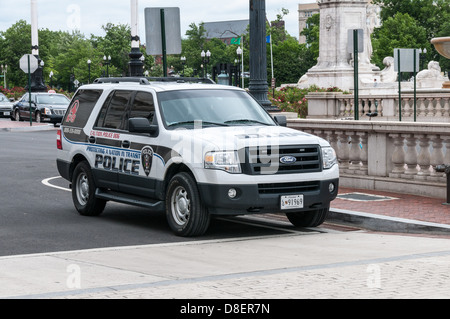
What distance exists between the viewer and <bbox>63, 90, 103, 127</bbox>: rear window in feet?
43.9

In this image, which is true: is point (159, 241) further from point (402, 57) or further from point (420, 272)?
point (402, 57)

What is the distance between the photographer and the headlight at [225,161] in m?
10.7

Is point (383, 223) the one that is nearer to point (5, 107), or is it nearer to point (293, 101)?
point (293, 101)

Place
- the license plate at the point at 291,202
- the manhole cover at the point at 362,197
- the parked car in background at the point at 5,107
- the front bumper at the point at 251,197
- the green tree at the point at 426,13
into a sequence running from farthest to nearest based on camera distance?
1. the green tree at the point at 426,13
2. the parked car in background at the point at 5,107
3. the manhole cover at the point at 362,197
4. the license plate at the point at 291,202
5. the front bumper at the point at 251,197

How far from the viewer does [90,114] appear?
13.3m

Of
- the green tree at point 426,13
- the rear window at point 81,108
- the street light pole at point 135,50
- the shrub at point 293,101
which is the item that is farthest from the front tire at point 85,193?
the green tree at point 426,13

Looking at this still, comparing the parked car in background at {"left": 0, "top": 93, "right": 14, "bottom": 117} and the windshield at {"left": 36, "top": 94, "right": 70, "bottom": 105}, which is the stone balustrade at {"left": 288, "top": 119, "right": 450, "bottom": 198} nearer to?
the windshield at {"left": 36, "top": 94, "right": 70, "bottom": 105}

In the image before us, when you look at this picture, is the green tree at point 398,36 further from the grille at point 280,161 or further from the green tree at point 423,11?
the grille at point 280,161

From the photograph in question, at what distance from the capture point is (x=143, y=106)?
40.3ft

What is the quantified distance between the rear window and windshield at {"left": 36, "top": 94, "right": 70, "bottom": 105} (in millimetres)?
31383

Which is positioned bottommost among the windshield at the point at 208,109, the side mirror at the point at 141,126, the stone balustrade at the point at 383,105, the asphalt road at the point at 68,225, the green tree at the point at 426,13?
the asphalt road at the point at 68,225

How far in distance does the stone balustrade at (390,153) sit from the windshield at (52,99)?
30097 millimetres

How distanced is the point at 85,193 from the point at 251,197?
11.4ft

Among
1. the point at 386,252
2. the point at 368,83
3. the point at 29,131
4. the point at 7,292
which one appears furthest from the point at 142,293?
the point at 368,83
